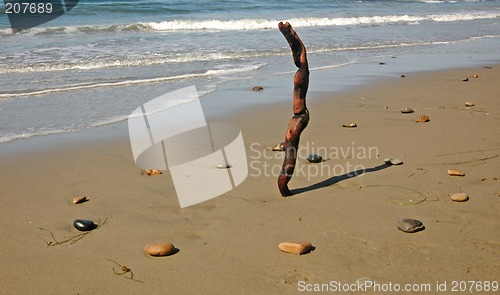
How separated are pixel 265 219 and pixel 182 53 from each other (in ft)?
31.2

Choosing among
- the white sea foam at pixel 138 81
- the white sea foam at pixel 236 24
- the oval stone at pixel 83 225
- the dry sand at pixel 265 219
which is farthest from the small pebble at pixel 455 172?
the white sea foam at pixel 236 24

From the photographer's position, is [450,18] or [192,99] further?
[450,18]

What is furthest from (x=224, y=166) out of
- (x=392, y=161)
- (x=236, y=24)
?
(x=236, y=24)

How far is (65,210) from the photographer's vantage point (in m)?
3.85

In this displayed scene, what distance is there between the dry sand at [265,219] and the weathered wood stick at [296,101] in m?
0.25

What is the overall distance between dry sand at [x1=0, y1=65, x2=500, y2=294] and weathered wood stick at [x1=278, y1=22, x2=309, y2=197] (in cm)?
25

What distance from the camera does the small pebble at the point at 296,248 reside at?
3.13 m

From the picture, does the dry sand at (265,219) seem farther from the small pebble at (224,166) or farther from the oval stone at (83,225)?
the small pebble at (224,166)

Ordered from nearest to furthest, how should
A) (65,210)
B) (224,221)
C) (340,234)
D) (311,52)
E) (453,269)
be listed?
(453,269)
(340,234)
(224,221)
(65,210)
(311,52)

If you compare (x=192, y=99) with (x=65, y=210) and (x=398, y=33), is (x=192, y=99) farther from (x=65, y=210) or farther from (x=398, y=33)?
(x=398, y=33)

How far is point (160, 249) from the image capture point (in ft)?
10.3

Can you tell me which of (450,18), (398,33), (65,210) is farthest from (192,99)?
(450,18)

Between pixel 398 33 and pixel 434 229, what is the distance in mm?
14729

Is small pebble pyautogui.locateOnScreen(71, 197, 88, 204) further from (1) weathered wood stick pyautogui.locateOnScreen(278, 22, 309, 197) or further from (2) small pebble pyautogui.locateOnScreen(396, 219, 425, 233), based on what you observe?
(2) small pebble pyautogui.locateOnScreen(396, 219, 425, 233)
